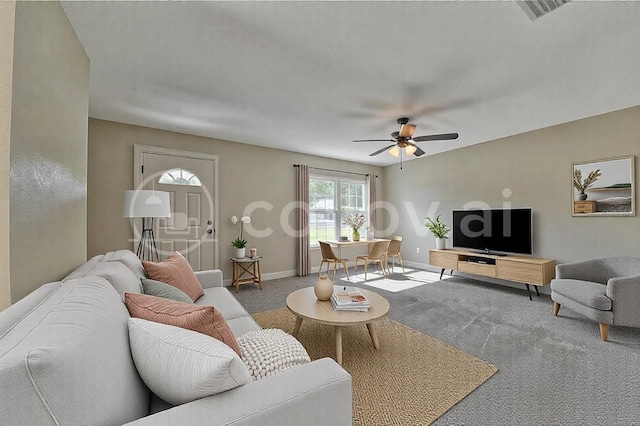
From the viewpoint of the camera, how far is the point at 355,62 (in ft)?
7.79

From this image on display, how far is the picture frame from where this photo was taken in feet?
11.0

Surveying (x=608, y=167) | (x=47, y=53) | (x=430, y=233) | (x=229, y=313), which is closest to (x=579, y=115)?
(x=608, y=167)

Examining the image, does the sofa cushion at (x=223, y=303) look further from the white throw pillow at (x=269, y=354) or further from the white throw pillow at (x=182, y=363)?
the white throw pillow at (x=182, y=363)

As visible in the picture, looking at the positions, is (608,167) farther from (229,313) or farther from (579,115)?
(229,313)

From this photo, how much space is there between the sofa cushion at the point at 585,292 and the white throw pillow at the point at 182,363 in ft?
10.6

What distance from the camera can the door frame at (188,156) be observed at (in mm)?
3871

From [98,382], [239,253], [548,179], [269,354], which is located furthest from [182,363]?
[548,179]

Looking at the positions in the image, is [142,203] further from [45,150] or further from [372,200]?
[372,200]

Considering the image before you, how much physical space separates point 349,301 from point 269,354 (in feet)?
4.12

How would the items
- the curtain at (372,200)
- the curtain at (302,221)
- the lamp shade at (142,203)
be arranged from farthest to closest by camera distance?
the curtain at (372,200) → the curtain at (302,221) → the lamp shade at (142,203)

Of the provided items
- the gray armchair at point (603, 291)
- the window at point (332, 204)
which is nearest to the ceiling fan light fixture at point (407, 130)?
the gray armchair at point (603, 291)

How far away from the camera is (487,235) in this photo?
461 cm

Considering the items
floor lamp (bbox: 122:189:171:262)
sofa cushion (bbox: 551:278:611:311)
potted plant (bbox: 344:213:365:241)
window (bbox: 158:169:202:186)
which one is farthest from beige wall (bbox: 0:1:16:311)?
potted plant (bbox: 344:213:365:241)

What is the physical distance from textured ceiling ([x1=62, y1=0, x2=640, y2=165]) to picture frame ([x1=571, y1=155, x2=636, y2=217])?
0.68 meters
